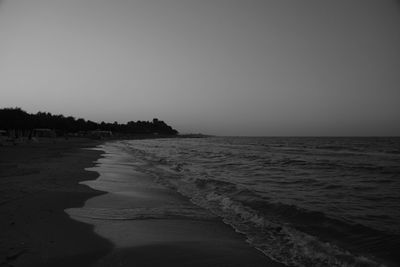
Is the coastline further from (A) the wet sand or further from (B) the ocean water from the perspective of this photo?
(B) the ocean water

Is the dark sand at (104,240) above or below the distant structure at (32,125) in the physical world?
below

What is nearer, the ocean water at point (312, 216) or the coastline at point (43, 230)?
the coastline at point (43, 230)

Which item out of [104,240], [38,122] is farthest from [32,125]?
[104,240]

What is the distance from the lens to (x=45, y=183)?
14.1m

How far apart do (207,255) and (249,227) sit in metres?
2.61

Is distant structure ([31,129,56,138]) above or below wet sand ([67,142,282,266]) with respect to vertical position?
above

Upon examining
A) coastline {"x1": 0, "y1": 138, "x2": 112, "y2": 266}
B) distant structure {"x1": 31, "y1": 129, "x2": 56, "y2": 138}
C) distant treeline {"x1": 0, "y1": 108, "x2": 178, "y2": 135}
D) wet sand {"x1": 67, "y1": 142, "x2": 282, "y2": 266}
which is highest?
distant treeline {"x1": 0, "y1": 108, "x2": 178, "y2": 135}

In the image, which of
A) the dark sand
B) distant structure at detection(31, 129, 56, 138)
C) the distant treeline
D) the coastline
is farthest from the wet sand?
distant structure at detection(31, 129, 56, 138)

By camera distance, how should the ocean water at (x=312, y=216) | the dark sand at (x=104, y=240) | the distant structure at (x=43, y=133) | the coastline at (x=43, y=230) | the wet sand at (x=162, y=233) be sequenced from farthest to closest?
the distant structure at (x=43, y=133) < the ocean water at (x=312, y=216) < the wet sand at (x=162, y=233) < the dark sand at (x=104, y=240) < the coastline at (x=43, y=230)

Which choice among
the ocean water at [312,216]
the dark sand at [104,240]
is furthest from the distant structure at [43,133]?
the dark sand at [104,240]

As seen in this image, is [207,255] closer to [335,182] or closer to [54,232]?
[54,232]

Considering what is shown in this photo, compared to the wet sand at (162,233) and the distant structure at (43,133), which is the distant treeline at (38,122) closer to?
the distant structure at (43,133)

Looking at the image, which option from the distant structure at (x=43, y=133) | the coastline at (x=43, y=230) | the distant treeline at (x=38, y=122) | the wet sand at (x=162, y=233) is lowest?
the wet sand at (x=162, y=233)

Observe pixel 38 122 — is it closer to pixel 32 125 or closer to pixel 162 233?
pixel 32 125
